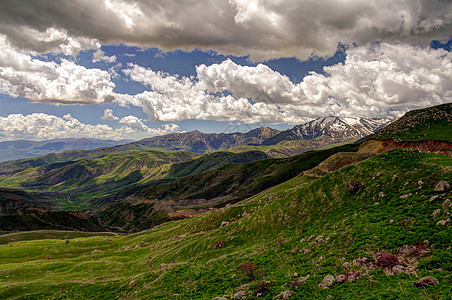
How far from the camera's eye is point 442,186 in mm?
19781

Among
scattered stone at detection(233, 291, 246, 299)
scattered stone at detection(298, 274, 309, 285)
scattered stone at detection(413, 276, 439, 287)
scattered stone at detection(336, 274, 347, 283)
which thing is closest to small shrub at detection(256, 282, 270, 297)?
scattered stone at detection(233, 291, 246, 299)

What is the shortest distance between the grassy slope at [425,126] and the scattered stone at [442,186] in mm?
83480

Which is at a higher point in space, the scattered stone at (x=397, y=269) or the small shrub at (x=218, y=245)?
the scattered stone at (x=397, y=269)

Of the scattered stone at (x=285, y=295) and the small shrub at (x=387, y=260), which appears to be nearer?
the scattered stone at (x=285, y=295)

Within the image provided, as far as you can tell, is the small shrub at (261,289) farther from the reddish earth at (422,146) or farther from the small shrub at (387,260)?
the reddish earth at (422,146)

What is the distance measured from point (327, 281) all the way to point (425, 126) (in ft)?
379

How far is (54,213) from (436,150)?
241149 mm

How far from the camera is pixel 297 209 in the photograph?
33.3 meters

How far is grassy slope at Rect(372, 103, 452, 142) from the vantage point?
85562mm

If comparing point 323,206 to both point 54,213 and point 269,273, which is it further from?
point 54,213

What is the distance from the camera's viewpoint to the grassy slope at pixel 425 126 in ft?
281

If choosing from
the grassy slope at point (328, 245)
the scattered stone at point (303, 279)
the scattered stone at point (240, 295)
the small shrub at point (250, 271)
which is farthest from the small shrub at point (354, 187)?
the scattered stone at point (240, 295)

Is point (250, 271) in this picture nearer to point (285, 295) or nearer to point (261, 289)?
point (261, 289)

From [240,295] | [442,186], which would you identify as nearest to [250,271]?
[240,295]
